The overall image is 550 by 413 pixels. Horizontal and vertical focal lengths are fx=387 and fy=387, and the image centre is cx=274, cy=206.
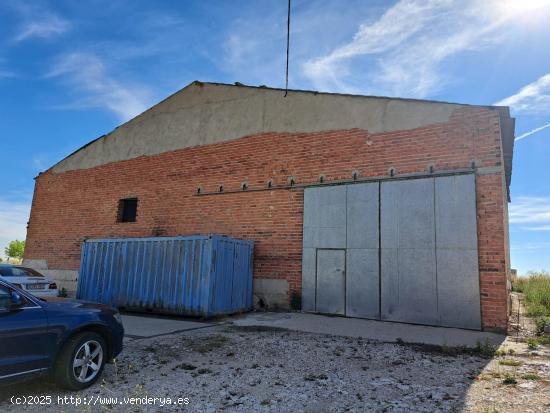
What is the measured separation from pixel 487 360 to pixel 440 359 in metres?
0.77

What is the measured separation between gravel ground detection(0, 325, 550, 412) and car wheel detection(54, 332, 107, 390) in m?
0.16

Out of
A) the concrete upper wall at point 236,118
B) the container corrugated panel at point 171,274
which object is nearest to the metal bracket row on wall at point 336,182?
the concrete upper wall at point 236,118

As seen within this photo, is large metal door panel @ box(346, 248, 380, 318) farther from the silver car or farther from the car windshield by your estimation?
the car windshield

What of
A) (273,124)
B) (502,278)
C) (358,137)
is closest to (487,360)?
(502,278)

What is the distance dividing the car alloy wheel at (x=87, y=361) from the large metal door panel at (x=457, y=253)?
7.62 m

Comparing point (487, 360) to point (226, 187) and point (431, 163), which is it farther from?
point (226, 187)

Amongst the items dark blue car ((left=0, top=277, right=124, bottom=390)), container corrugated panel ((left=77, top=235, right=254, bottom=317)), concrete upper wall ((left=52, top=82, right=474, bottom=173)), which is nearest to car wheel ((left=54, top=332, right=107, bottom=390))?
dark blue car ((left=0, top=277, right=124, bottom=390))

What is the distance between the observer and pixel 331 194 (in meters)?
11.2

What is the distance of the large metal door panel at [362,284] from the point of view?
10.1m

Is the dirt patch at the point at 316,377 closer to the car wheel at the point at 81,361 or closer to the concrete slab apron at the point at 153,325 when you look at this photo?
the car wheel at the point at 81,361

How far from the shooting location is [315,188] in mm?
11500

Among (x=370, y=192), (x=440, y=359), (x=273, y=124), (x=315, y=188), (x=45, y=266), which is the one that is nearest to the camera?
(x=440, y=359)

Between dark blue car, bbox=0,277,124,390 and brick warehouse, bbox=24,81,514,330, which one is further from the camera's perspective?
brick warehouse, bbox=24,81,514,330

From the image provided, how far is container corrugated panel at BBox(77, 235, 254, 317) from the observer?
32.7 feet
